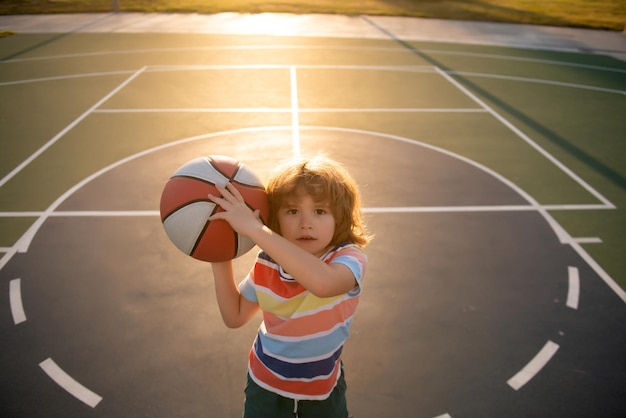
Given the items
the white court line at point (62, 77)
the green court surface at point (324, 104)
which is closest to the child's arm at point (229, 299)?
the green court surface at point (324, 104)

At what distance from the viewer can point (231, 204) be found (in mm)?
2309

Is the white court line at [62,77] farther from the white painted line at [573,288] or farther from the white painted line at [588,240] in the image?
the white painted line at [573,288]

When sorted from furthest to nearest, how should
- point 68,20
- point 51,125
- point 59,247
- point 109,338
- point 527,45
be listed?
point 68,20 < point 527,45 < point 51,125 < point 59,247 < point 109,338

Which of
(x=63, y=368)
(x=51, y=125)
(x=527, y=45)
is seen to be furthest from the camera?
(x=527, y=45)

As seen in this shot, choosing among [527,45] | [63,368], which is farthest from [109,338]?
[527,45]

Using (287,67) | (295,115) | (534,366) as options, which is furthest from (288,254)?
(287,67)

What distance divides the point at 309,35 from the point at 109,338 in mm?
15600

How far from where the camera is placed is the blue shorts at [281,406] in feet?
9.11

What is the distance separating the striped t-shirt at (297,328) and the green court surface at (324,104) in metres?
4.83

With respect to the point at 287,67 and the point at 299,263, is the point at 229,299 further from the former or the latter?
the point at 287,67

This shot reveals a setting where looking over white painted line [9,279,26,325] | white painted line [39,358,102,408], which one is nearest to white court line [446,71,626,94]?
white painted line [9,279,26,325]

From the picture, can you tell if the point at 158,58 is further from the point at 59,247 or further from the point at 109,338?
the point at 109,338

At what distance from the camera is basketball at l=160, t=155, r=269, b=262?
252 centimetres

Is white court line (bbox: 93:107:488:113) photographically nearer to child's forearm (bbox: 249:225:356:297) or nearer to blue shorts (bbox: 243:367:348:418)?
A: blue shorts (bbox: 243:367:348:418)
